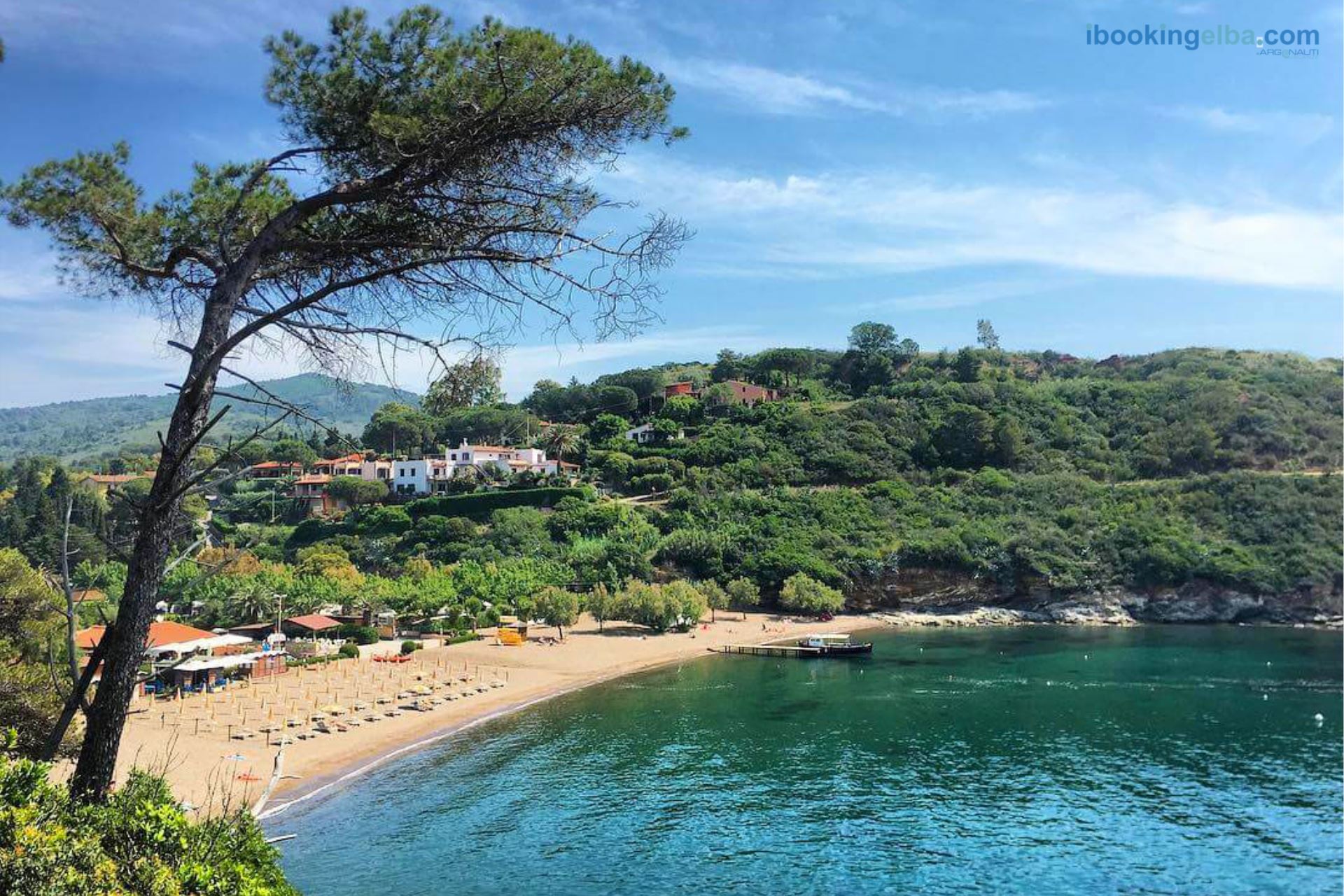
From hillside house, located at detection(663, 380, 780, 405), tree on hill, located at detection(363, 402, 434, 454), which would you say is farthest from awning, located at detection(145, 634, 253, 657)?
hillside house, located at detection(663, 380, 780, 405)

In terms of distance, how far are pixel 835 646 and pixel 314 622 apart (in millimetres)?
26234

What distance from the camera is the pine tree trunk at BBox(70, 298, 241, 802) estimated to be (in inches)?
164

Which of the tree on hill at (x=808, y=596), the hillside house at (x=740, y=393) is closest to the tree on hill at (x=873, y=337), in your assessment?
the hillside house at (x=740, y=393)

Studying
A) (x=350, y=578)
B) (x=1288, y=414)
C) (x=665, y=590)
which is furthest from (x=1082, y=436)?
(x=350, y=578)

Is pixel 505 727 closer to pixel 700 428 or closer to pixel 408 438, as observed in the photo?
pixel 700 428

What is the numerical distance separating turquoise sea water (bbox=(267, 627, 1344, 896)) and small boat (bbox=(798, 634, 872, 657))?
606cm

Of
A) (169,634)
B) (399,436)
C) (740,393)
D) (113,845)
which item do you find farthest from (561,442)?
(113,845)

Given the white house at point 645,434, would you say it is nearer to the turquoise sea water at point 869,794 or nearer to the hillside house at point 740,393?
the hillside house at point 740,393

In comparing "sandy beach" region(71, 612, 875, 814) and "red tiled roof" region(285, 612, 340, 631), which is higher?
"red tiled roof" region(285, 612, 340, 631)

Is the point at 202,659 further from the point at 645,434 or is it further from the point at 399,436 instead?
the point at 399,436

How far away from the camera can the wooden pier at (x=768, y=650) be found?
145 feet

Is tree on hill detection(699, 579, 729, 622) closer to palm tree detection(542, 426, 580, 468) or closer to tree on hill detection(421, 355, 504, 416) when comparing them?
palm tree detection(542, 426, 580, 468)

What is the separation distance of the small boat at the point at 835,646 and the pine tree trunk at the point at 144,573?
41.9 metres

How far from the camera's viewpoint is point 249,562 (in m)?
55.7
